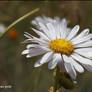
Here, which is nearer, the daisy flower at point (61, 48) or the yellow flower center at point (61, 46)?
the daisy flower at point (61, 48)

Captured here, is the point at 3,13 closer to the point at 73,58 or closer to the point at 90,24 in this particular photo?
the point at 90,24

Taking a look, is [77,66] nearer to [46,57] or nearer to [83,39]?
[46,57]

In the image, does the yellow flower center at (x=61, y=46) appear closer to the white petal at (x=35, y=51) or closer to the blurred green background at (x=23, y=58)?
the white petal at (x=35, y=51)

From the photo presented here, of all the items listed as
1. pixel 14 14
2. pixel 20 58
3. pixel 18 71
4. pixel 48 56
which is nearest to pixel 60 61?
pixel 48 56

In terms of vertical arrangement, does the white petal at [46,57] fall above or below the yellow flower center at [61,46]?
below

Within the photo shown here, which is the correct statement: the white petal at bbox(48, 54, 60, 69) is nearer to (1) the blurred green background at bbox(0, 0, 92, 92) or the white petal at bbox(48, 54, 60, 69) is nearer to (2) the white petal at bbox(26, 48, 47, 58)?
(2) the white petal at bbox(26, 48, 47, 58)

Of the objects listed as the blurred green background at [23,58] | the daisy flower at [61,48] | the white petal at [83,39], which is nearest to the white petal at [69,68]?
the daisy flower at [61,48]

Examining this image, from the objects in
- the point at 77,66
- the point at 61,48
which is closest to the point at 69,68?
the point at 77,66

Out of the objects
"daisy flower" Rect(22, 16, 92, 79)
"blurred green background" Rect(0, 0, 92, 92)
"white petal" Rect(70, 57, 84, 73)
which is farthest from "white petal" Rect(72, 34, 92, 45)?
"blurred green background" Rect(0, 0, 92, 92)

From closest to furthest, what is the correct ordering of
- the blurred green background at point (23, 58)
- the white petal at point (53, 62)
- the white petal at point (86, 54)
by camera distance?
the white petal at point (53, 62) < the white petal at point (86, 54) < the blurred green background at point (23, 58)
